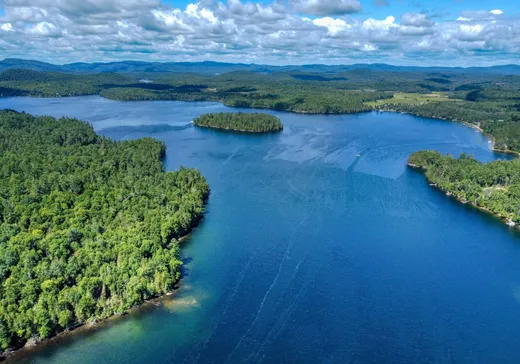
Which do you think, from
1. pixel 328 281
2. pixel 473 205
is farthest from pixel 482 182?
pixel 328 281

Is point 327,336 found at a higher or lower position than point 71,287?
lower

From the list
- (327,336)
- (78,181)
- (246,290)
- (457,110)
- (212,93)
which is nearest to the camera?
(327,336)

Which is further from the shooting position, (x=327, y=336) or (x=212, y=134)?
(x=212, y=134)

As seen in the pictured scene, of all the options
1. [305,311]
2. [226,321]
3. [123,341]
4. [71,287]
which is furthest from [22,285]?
[305,311]

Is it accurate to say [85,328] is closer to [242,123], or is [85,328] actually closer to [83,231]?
[83,231]

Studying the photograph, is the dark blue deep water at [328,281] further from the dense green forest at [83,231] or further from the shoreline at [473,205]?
the dense green forest at [83,231]

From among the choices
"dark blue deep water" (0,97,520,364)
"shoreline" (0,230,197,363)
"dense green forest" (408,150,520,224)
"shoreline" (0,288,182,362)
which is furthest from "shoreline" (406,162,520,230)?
"shoreline" (0,288,182,362)

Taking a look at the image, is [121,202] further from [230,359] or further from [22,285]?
[230,359]

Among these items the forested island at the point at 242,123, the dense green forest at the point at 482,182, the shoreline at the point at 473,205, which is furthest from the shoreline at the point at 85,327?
the forested island at the point at 242,123
